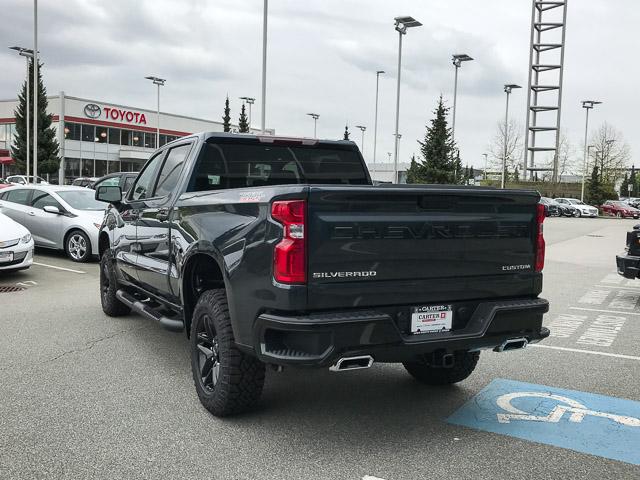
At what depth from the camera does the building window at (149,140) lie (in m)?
72.6

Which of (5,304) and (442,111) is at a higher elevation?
(442,111)

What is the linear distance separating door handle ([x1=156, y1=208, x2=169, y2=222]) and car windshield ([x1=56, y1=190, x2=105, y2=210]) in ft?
27.8

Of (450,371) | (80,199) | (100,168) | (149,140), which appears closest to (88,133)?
(100,168)

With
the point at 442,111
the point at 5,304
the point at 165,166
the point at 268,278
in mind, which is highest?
the point at 442,111

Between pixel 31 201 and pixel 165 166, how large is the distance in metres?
9.08

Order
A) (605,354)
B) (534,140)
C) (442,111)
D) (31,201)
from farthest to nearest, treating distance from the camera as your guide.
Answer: (534,140) < (442,111) < (31,201) < (605,354)

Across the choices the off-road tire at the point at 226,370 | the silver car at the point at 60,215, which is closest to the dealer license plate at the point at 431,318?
the off-road tire at the point at 226,370

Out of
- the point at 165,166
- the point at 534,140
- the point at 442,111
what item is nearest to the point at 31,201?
the point at 165,166

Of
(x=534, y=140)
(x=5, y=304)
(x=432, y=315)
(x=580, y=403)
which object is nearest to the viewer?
(x=432, y=315)

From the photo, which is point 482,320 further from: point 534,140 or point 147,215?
point 534,140

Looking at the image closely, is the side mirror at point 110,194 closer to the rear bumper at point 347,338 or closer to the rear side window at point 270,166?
the rear side window at point 270,166

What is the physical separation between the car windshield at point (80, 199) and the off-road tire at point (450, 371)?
1004cm

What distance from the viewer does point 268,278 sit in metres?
3.67

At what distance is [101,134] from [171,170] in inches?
2603
